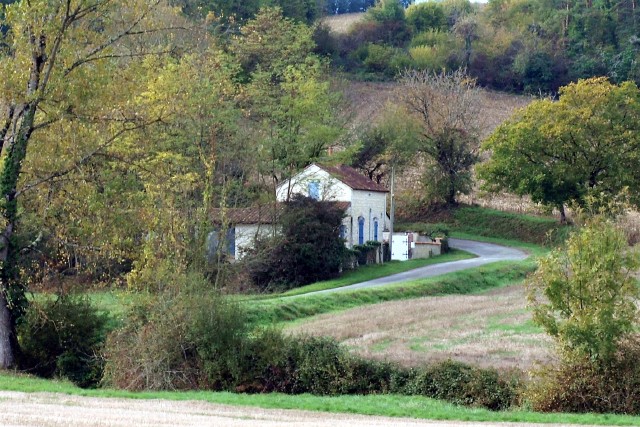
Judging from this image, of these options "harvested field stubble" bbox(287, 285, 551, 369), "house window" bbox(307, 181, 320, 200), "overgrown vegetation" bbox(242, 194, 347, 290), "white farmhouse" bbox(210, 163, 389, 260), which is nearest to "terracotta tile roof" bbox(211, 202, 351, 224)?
"white farmhouse" bbox(210, 163, 389, 260)

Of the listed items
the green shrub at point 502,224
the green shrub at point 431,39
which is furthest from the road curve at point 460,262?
the green shrub at point 431,39

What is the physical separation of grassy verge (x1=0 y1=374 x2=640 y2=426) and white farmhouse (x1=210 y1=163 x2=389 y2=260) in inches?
807

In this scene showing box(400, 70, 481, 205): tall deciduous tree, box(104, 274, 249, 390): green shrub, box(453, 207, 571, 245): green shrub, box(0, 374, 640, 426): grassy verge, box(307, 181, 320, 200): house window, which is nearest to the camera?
box(0, 374, 640, 426): grassy verge

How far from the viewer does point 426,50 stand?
11875 cm

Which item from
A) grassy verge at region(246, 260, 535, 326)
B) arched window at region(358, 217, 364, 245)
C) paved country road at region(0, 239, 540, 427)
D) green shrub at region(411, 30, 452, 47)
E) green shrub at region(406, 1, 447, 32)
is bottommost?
paved country road at region(0, 239, 540, 427)

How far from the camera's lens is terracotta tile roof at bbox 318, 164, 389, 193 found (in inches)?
2396

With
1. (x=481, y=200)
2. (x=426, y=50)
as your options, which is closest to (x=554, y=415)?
(x=481, y=200)

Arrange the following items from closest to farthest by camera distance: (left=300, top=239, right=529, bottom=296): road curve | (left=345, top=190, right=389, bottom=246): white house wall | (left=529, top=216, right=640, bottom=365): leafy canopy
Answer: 1. (left=529, top=216, right=640, bottom=365): leafy canopy
2. (left=300, top=239, right=529, bottom=296): road curve
3. (left=345, top=190, right=389, bottom=246): white house wall

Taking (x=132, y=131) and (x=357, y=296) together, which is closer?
(x=132, y=131)

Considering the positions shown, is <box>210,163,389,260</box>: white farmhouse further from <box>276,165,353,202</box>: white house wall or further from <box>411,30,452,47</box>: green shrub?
<box>411,30,452,47</box>: green shrub

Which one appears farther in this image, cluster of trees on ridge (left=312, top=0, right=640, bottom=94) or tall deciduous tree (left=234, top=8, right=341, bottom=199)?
cluster of trees on ridge (left=312, top=0, right=640, bottom=94)

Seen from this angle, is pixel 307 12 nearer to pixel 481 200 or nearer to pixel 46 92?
pixel 481 200

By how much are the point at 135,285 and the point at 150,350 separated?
2285 mm

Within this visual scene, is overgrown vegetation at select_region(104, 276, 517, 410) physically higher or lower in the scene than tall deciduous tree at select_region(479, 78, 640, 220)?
lower
